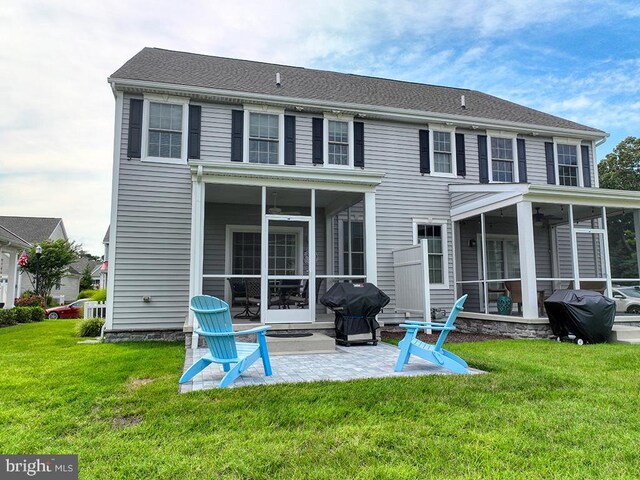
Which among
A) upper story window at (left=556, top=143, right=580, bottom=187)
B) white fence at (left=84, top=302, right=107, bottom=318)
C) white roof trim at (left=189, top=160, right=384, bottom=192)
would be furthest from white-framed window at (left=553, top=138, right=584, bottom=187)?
white fence at (left=84, top=302, right=107, bottom=318)

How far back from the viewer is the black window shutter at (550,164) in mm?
11117

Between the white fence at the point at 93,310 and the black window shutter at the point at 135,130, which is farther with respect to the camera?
the white fence at the point at 93,310

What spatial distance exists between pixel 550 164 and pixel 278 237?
781cm

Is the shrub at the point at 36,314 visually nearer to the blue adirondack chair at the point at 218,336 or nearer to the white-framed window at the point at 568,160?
the blue adirondack chair at the point at 218,336

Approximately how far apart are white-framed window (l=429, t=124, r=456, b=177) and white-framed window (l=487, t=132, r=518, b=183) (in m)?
1.09

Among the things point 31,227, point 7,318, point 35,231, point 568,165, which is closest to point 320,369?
point 568,165

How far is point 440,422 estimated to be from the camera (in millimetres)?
3082

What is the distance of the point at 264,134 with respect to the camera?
9539mm

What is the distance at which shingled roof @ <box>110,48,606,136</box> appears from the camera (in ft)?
31.0

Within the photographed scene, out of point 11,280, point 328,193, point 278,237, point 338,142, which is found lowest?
point 11,280

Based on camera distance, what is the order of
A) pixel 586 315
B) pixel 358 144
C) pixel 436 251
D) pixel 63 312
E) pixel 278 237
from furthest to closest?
1. pixel 63 312
2. pixel 436 251
3. pixel 278 237
4. pixel 358 144
5. pixel 586 315

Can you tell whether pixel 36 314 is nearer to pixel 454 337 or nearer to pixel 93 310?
pixel 93 310

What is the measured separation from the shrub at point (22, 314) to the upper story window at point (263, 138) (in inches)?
410

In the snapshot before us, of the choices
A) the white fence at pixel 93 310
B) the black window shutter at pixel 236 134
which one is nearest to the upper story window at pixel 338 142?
the black window shutter at pixel 236 134
